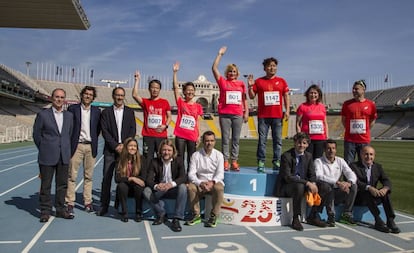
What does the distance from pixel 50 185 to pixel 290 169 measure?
3629mm

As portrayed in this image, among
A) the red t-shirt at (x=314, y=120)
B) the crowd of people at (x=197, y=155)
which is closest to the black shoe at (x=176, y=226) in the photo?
the crowd of people at (x=197, y=155)

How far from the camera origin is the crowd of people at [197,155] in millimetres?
4652

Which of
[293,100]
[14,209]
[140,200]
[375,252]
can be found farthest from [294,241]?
[293,100]

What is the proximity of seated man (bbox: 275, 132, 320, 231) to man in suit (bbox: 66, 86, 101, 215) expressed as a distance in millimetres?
2997

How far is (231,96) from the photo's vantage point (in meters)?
5.33

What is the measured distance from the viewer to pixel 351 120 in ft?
18.2

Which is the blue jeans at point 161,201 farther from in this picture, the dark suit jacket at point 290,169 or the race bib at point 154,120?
the dark suit jacket at point 290,169

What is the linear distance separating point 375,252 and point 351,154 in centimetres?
226

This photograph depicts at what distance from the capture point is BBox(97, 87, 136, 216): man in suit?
5062 mm

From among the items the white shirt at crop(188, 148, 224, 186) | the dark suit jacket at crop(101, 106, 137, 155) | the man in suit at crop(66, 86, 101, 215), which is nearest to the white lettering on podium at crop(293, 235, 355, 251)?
the white shirt at crop(188, 148, 224, 186)

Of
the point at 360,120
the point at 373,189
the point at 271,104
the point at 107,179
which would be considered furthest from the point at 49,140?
the point at 360,120

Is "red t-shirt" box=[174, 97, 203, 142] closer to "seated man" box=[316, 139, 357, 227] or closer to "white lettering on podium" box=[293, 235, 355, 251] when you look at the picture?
"seated man" box=[316, 139, 357, 227]

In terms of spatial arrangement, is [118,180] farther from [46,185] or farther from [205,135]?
[205,135]

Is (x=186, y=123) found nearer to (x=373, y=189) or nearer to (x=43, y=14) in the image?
(x=373, y=189)
